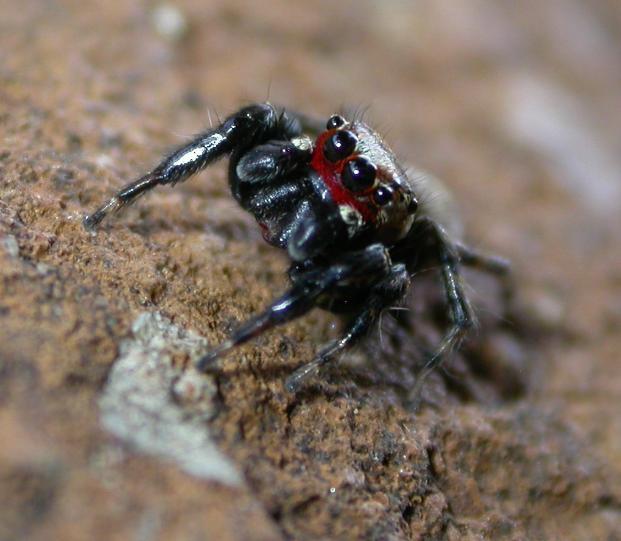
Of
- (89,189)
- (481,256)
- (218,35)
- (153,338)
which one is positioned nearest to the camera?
(153,338)

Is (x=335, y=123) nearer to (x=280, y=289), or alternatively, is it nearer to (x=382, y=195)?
(x=382, y=195)

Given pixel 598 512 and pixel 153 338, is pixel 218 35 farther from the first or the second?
pixel 598 512

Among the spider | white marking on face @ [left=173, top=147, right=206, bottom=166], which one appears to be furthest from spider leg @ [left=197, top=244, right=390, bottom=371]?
white marking on face @ [left=173, top=147, right=206, bottom=166]

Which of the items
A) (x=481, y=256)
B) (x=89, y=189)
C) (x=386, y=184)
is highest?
(x=386, y=184)

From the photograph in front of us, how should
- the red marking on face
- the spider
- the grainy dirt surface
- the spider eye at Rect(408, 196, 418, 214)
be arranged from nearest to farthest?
the grainy dirt surface → the spider → the red marking on face → the spider eye at Rect(408, 196, 418, 214)

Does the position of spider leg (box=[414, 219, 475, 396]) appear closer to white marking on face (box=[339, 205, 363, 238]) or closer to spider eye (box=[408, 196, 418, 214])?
spider eye (box=[408, 196, 418, 214])

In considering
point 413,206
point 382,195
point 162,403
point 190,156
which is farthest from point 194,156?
point 162,403

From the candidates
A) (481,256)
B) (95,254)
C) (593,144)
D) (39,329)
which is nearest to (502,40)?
(593,144)
